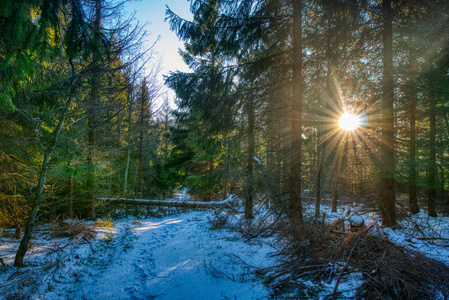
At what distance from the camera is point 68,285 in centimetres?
370

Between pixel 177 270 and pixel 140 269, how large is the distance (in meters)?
0.90

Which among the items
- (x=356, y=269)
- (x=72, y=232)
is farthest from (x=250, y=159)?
(x=72, y=232)

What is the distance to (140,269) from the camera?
4629 millimetres

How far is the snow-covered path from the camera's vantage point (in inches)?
141

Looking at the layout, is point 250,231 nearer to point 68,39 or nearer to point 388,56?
point 68,39

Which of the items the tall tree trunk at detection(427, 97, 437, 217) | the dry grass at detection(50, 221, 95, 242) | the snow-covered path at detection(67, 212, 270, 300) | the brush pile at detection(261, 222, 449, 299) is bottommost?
the snow-covered path at detection(67, 212, 270, 300)

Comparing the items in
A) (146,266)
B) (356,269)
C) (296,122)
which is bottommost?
(146,266)

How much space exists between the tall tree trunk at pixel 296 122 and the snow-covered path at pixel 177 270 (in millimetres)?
1601

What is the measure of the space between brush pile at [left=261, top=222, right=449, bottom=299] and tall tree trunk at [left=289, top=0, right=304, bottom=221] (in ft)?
4.23

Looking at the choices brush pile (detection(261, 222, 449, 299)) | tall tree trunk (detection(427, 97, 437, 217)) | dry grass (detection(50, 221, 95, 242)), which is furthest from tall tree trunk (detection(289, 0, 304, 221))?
tall tree trunk (detection(427, 97, 437, 217))

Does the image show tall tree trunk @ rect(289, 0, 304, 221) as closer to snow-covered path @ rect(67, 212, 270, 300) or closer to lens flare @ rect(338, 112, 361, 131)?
snow-covered path @ rect(67, 212, 270, 300)

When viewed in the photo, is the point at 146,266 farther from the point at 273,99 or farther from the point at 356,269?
the point at 273,99

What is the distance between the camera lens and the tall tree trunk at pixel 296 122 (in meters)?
5.81

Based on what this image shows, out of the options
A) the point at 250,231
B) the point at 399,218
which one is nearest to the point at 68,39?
the point at 250,231
